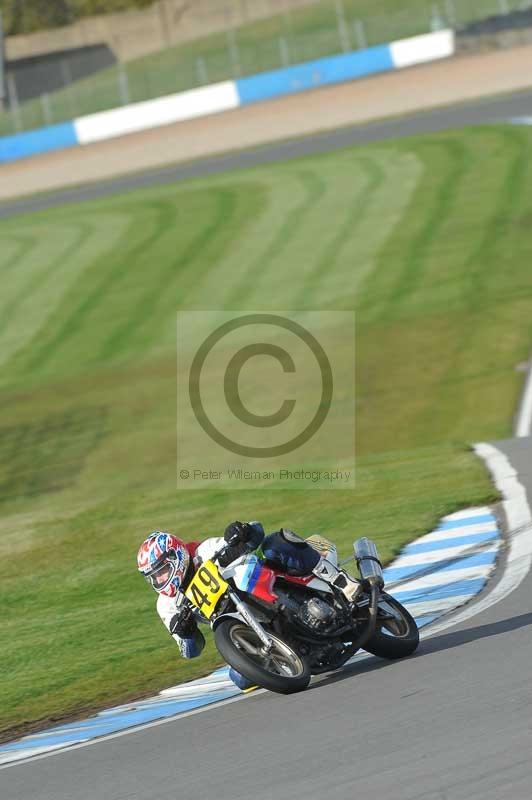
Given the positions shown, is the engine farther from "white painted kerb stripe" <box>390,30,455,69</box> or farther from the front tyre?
"white painted kerb stripe" <box>390,30,455,69</box>

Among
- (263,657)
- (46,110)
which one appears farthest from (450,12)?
(263,657)

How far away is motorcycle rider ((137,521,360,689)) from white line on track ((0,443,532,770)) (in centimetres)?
57

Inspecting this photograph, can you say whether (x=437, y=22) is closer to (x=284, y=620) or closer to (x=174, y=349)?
(x=174, y=349)

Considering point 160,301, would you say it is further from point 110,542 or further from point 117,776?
point 117,776

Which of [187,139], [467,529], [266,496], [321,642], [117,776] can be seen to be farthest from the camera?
[187,139]

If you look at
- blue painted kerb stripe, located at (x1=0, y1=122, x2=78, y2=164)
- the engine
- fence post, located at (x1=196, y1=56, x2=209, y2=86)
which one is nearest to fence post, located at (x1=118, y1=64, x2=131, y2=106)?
blue painted kerb stripe, located at (x1=0, y1=122, x2=78, y2=164)

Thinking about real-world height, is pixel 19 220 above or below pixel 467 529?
below

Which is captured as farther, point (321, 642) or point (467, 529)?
point (467, 529)

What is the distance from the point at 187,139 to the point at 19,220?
31.0 ft

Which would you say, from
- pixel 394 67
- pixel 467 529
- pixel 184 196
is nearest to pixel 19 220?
pixel 184 196

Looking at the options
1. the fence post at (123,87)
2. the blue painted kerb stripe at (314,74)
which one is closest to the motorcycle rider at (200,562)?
the blue painted kerb stripe at (314,74)

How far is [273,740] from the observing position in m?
7.06

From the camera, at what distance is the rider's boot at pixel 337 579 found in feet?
27.2

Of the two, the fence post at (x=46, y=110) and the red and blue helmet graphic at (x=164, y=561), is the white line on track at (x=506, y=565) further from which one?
the fence post at (x=46, y=110)
